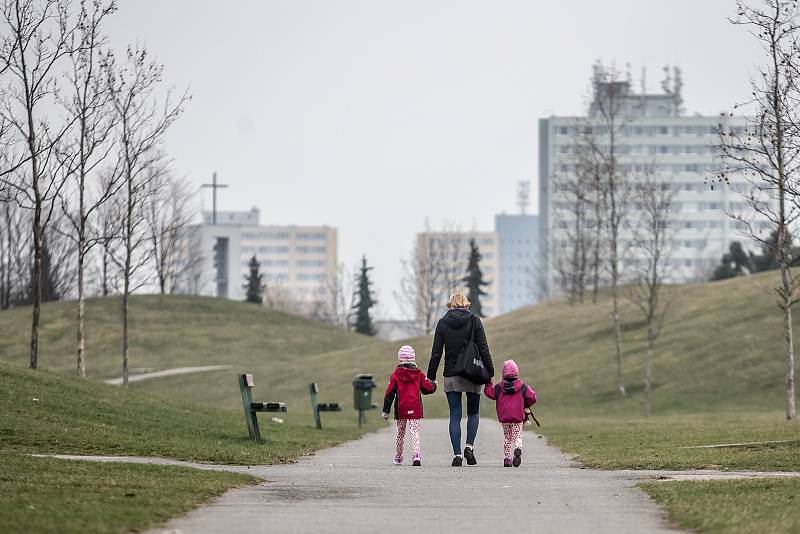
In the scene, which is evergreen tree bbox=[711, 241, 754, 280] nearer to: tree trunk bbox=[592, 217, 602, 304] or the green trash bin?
tree trunk bbox=[592, 217, 602, 304]

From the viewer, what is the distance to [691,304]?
234 ft

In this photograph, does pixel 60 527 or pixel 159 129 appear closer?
pixel 60 527

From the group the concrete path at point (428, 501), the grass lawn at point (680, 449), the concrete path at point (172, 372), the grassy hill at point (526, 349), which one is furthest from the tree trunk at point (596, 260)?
the concrete path at point (428, 501)

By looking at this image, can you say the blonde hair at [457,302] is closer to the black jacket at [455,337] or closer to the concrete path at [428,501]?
the black jacket at [455,337]

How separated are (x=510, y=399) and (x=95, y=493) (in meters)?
7.66

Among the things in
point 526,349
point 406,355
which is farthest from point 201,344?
point 406,355

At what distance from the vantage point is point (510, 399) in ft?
62.3

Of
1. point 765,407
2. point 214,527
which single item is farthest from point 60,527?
point 765,407

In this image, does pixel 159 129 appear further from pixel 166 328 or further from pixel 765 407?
pixel 166 328

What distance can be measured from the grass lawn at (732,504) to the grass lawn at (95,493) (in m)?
3.94

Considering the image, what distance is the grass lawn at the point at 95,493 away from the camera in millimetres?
10438

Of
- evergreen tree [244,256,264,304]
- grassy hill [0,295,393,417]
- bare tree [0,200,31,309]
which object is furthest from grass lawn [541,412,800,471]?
evergreen tree [244,256,264,304]

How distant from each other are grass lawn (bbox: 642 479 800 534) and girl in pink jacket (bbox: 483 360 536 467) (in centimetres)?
422

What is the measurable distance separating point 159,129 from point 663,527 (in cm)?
3707
